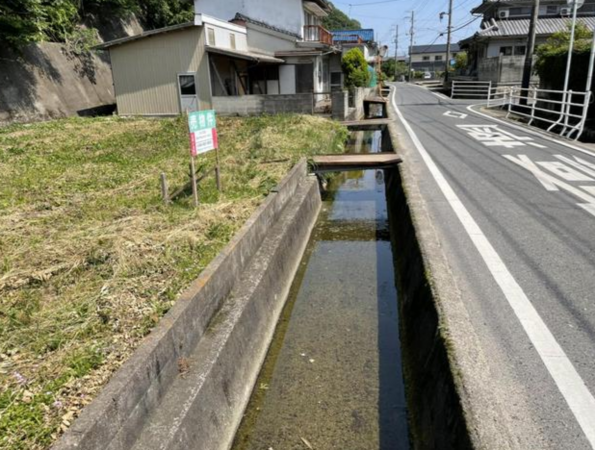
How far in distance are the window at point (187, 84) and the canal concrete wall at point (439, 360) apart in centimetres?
1510

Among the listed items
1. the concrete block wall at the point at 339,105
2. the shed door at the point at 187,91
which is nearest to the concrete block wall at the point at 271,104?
the concrete block wall at the point at 339,105

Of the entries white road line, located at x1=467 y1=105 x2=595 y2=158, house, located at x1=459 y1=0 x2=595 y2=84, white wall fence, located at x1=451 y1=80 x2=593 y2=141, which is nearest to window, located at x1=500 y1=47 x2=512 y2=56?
house, located at x1=459 y1=0 x2=595 y2=84

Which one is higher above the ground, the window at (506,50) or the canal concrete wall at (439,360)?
the window at (506,50)

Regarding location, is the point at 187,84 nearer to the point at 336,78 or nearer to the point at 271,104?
the point at 271,104

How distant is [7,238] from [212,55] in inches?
608

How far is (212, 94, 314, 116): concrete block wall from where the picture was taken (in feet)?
59.0

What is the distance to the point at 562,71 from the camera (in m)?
16.5

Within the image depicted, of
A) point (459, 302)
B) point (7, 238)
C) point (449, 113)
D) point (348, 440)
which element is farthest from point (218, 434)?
point (449, 113)

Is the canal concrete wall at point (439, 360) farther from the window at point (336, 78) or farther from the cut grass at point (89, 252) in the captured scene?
the window at point (336, 78)

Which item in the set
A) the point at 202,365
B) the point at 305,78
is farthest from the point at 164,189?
the point at 305,78

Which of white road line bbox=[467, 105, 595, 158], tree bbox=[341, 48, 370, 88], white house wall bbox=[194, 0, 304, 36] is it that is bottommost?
white road line bbox=[467, 105, 595, 158]

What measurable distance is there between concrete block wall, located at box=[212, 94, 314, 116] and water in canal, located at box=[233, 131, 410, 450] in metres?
10.5

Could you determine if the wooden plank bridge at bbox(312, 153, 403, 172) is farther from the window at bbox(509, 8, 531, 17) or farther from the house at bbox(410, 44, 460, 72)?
the house at bbox(410, 44, 460, 72)

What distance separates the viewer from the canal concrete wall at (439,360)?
9.24 feet
